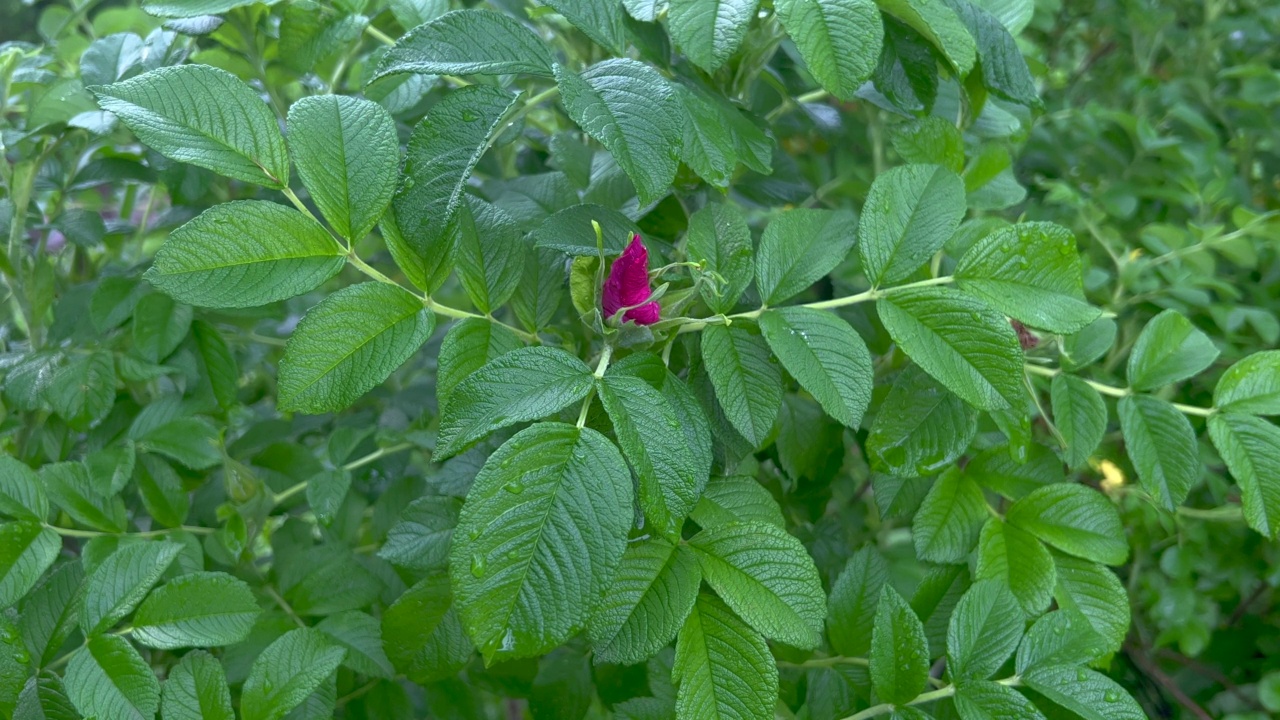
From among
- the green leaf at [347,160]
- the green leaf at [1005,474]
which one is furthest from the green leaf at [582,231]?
the green leaf at [1005,474]

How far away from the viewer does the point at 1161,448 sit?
707 millimetres

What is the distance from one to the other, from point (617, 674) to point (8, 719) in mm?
416

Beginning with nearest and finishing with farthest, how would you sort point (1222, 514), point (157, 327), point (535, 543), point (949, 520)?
1. point (535, 543)
2. point (949, 520)
3. point (157, 327)
4. point (1222, 514)

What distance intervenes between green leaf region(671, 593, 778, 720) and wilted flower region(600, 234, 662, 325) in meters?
0.19

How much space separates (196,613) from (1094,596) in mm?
623

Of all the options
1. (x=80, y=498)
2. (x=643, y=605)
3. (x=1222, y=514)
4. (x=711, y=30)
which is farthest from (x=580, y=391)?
(x=1222, y=514)

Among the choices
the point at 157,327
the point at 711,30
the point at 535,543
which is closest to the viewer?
the point at 535,543

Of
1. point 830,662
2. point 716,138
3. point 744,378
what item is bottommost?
point 830,662

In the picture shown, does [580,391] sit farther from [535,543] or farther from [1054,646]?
[1054,646]

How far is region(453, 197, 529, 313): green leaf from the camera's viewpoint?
2.04 ft

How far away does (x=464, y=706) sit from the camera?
0.78 m

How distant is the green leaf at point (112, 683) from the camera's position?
575 mm

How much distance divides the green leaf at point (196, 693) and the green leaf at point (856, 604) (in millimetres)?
409

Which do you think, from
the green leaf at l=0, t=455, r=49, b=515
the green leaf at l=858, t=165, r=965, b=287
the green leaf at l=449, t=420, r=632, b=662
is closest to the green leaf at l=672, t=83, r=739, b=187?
the green leaf at l=858, t=165, r=965, b=287
